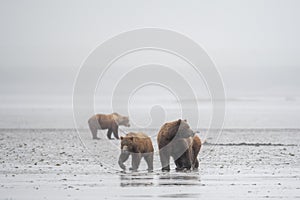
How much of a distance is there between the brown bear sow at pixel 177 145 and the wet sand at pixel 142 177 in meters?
0.38

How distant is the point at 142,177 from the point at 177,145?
263 cm

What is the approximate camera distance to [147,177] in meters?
16.5

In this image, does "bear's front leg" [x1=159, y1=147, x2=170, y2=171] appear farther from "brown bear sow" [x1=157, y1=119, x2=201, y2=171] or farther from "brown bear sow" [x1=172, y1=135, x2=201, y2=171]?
"brown bear sow" [x1=172, y1=135, x2=201, y2=171]

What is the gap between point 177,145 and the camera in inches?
745

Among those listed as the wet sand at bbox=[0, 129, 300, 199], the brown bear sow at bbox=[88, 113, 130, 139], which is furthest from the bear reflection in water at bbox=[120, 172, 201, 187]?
the brown bear sow at bbox=[88, 113, 130, 139]

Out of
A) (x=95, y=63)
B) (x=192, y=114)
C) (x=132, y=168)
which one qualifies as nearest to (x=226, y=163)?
(x=132, y=168)

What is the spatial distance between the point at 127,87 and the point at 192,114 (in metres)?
18.2

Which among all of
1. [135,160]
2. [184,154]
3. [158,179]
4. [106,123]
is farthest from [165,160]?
[106,123]

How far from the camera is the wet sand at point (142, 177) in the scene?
42.3 ft

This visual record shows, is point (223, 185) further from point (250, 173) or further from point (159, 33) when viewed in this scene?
point (159, 33)

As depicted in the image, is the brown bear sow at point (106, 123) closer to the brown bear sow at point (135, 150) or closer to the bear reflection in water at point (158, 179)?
the brown bear sow at point (135, 150)

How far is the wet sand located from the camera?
42.3ft

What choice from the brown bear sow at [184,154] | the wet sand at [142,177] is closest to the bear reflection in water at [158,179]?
the wet sand at [142,177]

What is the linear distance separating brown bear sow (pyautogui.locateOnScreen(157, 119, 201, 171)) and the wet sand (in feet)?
1.25
